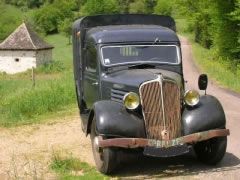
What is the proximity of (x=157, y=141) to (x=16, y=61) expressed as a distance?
173 ft

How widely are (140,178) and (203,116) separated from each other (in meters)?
1.48

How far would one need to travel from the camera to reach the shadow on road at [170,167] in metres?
8.76

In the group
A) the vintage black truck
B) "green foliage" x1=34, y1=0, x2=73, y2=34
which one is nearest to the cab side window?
the vintage black truck

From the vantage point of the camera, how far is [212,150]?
358 inches

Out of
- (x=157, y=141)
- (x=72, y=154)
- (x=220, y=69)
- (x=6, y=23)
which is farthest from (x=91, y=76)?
(x=6, y=23)

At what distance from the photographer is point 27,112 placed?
16094 mm

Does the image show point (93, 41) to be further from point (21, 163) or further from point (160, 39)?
point (21, 163)

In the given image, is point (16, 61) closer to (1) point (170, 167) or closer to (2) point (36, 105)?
(2) point (36, 105)

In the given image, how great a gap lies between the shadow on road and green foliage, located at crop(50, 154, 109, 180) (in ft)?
1.49

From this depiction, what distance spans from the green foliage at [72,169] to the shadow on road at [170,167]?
454 mm

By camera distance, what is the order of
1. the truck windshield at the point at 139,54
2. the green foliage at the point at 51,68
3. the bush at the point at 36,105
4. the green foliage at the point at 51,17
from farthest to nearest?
the green foliage at the point at 51,17 < the green foliage at the point at 51,68 < the bush at the point at 36,105 < the truck windshield at the point at 139,54

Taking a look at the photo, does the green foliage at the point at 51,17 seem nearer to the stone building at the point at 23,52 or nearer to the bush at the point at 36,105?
the stone building at the point at 23,52

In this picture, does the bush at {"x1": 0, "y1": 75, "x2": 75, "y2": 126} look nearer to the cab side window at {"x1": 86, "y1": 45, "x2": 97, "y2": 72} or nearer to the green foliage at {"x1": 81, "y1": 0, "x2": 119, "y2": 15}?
the cab side window at {"x1": 86, "y1": 45, "x2": 97, "y2": 72}

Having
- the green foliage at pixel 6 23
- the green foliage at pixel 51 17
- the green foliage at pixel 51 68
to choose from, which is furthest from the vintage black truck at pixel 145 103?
the green foliage at pixel 51 17
